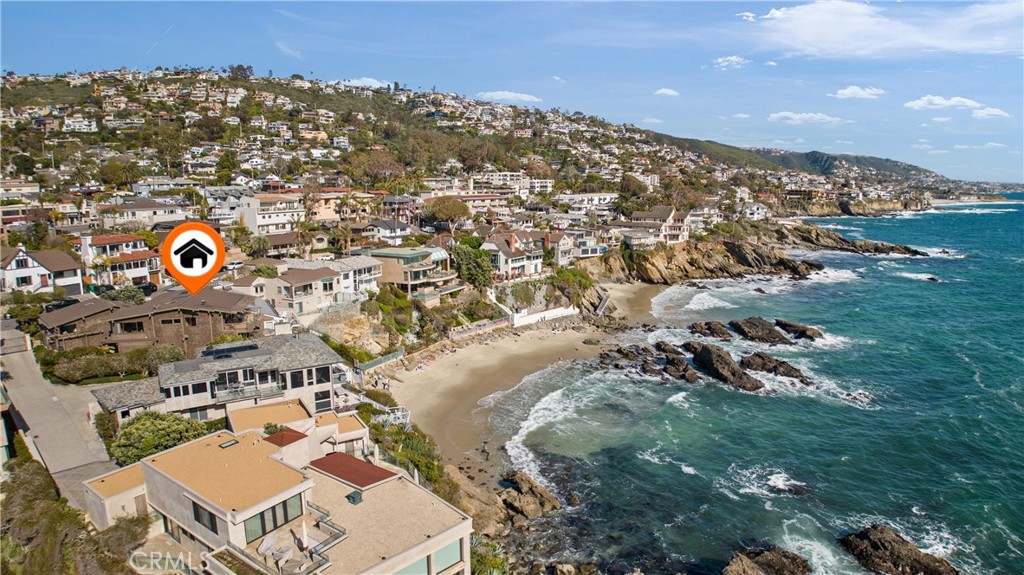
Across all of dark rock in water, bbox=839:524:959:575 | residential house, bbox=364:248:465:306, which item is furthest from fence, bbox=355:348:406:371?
dark rock in water, bbox=839:524:959:575

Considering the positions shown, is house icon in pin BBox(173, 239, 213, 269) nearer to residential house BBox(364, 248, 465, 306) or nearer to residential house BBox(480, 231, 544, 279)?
residential house BBox(364, 248, 465, 306)

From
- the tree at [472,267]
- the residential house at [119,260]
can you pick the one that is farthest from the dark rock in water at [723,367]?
the residential house at [119,260]

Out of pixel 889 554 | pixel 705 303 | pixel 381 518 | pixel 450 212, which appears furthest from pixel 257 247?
pixel 889 554

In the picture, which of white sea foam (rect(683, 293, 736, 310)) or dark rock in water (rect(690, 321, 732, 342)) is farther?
white sea foam (rect(683, 293, 736, 310))

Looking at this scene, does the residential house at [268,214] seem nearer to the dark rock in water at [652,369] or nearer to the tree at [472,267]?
the tree at [472,267]

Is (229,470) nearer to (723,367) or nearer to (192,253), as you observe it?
(192,253)

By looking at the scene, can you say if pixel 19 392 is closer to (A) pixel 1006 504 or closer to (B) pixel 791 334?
(A) pixel 1006 504

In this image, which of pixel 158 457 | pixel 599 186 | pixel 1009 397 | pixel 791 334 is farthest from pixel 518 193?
pixel 158 457
